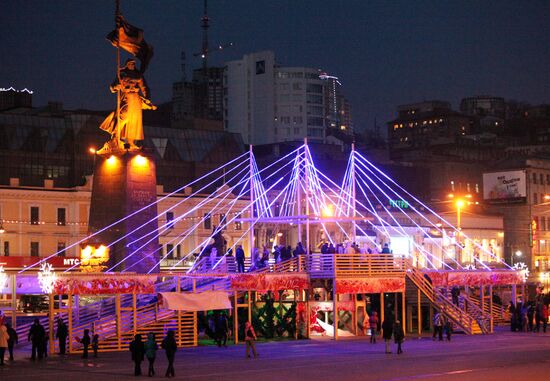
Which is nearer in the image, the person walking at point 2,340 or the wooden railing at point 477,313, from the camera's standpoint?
the person walking at point 2,340

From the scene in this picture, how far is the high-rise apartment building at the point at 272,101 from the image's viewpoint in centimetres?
15088

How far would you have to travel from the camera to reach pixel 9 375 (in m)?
31.9

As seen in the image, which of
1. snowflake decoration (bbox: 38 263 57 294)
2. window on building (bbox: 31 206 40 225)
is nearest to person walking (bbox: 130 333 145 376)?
snowflake decoration (bbox: 38 263 57 294)

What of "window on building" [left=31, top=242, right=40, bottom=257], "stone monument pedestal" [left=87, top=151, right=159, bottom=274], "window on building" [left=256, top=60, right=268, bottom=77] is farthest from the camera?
"window on building" [left=256, top=60, right=268, bottom=77]

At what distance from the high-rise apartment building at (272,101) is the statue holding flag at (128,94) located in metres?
102

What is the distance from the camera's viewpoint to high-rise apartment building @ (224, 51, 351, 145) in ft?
495

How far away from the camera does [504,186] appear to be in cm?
11188

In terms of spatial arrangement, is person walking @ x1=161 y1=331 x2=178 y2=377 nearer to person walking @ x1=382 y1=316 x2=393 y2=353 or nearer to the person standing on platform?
person walking @ x1=382 y1=316 x2=393 y2=353

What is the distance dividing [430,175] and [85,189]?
47.1 meters

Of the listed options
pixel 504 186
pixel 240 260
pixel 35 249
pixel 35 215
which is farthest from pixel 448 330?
pixel 504 186

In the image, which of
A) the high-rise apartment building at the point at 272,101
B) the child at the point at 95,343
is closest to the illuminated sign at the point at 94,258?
the child at the point at 95,343

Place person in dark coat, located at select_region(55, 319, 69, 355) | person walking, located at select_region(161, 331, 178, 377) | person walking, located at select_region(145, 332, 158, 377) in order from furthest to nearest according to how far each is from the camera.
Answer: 1. person in dark coat, located at select_region(55, 319, 69, 355)
2. person walking, located at select_region(145, 332, 158, 377)
3. person walking, located at select_region(161, 331, 178, 377)

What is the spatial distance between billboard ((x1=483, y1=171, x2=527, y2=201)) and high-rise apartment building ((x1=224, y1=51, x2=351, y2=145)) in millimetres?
42475

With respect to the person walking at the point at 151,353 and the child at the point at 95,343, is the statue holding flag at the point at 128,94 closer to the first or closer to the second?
the child at the point at 95,343
